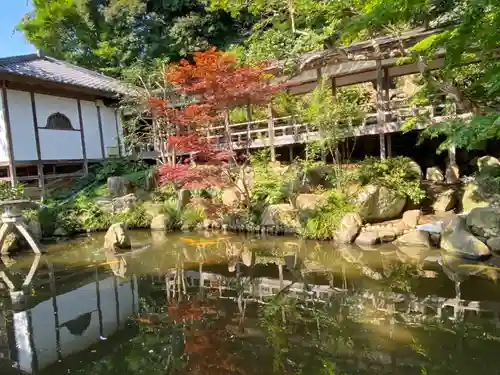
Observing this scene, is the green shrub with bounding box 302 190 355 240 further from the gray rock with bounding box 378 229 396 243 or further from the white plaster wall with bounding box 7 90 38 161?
the white plaster wall with bounding box 7 90 38 161

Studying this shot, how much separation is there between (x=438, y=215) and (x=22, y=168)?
14.8 meters

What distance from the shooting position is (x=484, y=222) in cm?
855

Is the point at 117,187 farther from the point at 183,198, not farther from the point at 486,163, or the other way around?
the point at 486,163

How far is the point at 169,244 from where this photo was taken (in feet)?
36.6

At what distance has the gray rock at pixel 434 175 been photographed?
1241cm

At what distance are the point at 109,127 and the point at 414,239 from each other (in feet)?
47.0

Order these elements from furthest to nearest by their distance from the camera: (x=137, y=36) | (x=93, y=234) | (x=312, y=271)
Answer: (x=137, y=36)
(x=93, y=234)
(x=312, y=271)

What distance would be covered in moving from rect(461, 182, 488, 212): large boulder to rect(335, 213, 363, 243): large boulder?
251cm

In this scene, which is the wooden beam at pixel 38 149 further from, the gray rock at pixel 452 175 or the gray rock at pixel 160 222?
the gray rock at pixel 452 175

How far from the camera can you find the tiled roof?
14820 mm

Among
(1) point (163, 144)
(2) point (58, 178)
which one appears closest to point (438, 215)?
(1) point (163, 144)

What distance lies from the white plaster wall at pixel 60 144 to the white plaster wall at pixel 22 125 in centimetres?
41

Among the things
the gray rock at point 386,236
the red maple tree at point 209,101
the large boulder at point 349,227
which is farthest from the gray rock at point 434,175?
the red maple tree at point 209,101

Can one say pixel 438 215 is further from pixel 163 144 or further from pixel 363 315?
pixel 163 144
